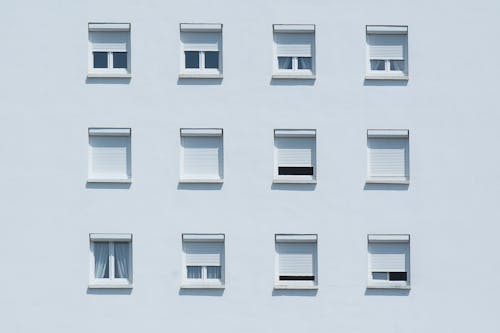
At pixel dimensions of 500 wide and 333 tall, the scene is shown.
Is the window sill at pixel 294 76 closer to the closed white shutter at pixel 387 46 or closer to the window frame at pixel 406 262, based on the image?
the closed white shutter at pixel 387 46

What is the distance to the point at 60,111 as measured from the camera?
112 ft

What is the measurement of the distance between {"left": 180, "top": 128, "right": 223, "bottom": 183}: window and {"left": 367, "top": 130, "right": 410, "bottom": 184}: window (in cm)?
372

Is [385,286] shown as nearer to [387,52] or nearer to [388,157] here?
[388,157]

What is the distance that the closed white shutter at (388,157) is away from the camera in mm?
34594

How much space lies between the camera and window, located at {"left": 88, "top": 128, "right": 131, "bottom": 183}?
34.3 meters

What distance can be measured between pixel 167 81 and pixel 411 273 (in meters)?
7.56

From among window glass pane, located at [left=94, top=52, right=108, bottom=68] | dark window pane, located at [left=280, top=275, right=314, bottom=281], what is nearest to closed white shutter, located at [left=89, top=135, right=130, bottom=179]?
window glass pane, located at [left=94, top=52, right=108, bottom=68]

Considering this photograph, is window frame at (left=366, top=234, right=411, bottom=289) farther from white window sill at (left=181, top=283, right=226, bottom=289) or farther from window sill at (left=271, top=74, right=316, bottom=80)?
window sill at (left=271, top=74, right=316, bottom=80)

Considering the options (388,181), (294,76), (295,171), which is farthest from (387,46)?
(295,171)

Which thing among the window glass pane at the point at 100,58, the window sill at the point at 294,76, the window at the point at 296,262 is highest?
the window glass pane at the point at 100,58

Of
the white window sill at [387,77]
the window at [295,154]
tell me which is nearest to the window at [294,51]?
the white window sill at [387,77]

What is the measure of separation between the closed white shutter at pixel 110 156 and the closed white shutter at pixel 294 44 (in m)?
4.37

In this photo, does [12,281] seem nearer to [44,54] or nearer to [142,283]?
[142,283]

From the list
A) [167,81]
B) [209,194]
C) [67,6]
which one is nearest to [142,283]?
[209,194]
